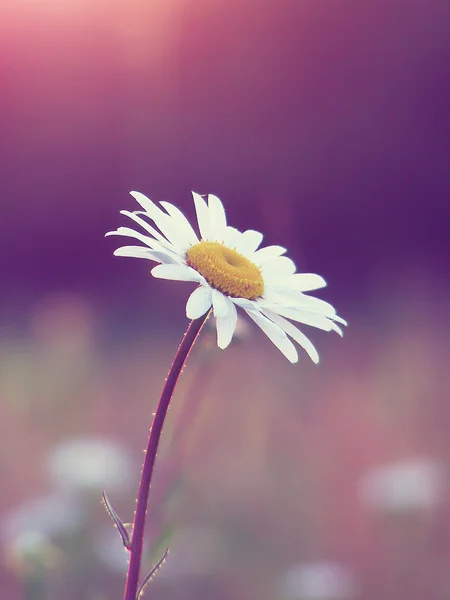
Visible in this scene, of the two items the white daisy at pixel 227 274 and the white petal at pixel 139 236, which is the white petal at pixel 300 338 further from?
the white petal at pixel 139 236

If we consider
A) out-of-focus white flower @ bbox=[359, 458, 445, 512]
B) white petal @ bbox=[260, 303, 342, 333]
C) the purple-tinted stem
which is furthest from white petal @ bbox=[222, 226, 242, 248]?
out-of-focus white flower @ bbox=[359, 458, 445, 512]

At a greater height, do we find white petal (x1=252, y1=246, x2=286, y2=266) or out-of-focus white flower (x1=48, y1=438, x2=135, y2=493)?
white petal (x1=252, y1=246, x2=286, y2=266)

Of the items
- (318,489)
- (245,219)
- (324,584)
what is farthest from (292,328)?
(245,219)

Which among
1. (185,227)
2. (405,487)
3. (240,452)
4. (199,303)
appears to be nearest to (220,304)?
(199,303)

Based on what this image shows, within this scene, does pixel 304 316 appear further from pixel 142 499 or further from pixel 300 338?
pixel 142 499

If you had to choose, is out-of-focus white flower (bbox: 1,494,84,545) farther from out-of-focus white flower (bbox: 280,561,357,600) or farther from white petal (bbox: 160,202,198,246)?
white petal (bbox: 160,202,198,246)

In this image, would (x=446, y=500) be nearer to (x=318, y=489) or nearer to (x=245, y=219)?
(x=318, y=489)
